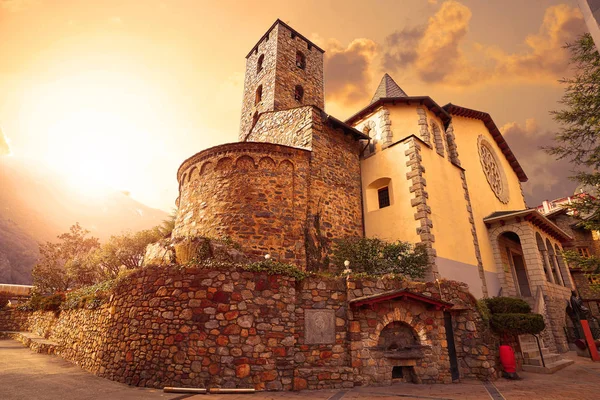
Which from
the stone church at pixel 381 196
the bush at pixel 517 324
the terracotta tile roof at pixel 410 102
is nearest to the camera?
the bush at pixel 517 324

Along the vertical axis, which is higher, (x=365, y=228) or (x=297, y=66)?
(x=297, y=66)

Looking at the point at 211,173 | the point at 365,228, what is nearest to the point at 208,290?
the point at 211,173

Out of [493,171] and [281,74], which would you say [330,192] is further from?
[493,171]

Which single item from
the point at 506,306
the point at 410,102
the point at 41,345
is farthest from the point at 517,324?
the point at 41,345

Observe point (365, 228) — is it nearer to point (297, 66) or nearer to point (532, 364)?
point (532, 364)

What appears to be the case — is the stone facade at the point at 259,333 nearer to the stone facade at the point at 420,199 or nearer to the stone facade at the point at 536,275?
the stone facade at the point at 420,199

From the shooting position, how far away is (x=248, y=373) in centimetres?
683

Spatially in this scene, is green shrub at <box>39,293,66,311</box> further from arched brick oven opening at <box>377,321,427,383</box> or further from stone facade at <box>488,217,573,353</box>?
stone facade at <box>488,217,573,353</box>

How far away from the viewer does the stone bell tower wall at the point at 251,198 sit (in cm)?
1147

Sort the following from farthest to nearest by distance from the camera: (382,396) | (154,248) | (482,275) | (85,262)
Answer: (85,262) < (482,275) < (154,248) < (382,396)

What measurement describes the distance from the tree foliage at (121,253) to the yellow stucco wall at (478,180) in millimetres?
19222

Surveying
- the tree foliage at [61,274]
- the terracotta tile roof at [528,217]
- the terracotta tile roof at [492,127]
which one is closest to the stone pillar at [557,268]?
the terracotta tile roof at [528,217]

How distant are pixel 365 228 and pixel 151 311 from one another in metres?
9.77

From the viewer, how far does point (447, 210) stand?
44.6ft
